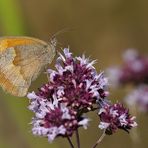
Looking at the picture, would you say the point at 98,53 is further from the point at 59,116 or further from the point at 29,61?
the point at 59,116

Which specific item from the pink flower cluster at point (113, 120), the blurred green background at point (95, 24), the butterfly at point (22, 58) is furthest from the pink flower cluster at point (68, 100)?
the blurred green background at point (95, 24)

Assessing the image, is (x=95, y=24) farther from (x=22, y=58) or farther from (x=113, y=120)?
(x=113, y=120)

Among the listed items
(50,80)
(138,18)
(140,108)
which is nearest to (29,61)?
(50,80)

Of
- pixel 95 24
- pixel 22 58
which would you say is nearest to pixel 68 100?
pixel 22 58

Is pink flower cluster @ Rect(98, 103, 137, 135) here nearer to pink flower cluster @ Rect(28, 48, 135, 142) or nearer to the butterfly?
pink flower cluster @ Rect(28, 48, 135, 142)

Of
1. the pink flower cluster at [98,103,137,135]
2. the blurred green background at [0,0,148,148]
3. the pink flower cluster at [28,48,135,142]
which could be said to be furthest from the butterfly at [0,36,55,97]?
the blurred green background at [0,0,148,148]

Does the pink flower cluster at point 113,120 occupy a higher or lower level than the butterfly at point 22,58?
lower

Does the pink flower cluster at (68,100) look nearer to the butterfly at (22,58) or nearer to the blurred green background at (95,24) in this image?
the butterfly at (22,58)
